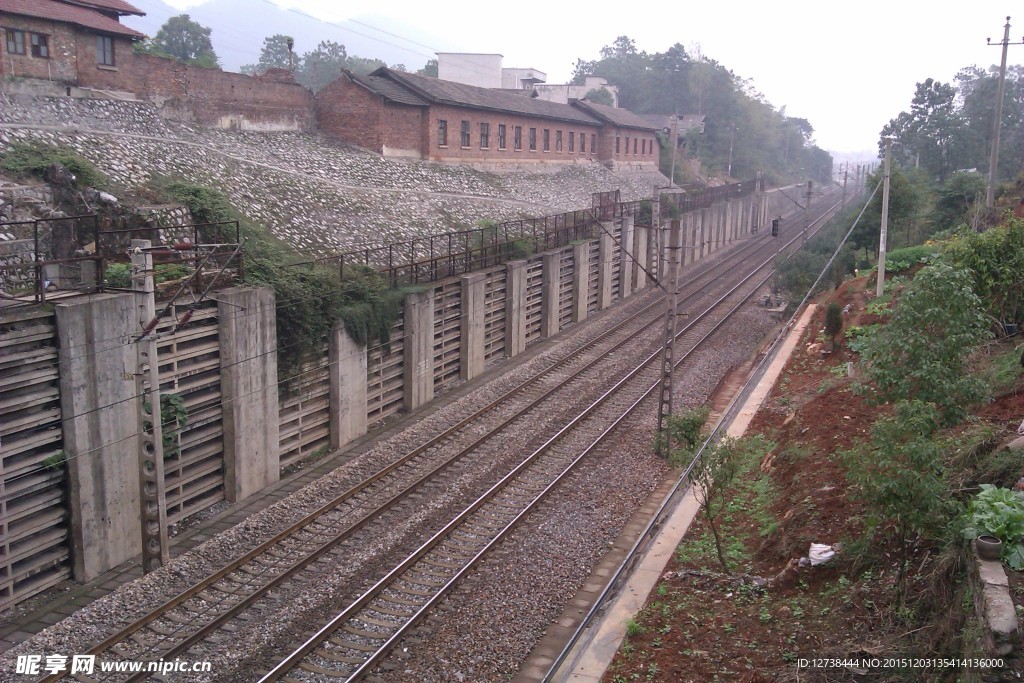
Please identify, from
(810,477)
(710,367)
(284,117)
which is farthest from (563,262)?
(810,477)

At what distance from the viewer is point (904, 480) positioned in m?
9.18

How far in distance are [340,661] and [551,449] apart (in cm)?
917

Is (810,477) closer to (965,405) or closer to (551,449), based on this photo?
(965,405)

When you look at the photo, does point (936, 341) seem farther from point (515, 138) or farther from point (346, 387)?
point (515, 138)

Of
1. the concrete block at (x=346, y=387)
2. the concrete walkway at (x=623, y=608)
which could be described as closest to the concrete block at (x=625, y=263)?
the concrete block at (x=346, y=387)

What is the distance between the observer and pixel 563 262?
34.0 m

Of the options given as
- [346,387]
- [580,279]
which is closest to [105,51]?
[346,387]

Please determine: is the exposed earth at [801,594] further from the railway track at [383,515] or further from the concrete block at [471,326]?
the concrete block at [471,326]

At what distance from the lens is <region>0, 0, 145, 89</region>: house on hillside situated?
23047 millimetres

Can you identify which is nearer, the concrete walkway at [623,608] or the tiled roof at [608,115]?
the concrete walkway at [623,608]

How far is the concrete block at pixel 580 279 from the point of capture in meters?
34.9

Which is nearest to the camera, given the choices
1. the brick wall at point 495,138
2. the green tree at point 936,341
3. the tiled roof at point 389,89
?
the green tree at point 936,341

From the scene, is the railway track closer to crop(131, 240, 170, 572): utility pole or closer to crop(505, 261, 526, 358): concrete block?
crop(131, 240, 170, 572): utility pole

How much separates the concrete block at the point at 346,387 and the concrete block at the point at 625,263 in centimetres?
2235
